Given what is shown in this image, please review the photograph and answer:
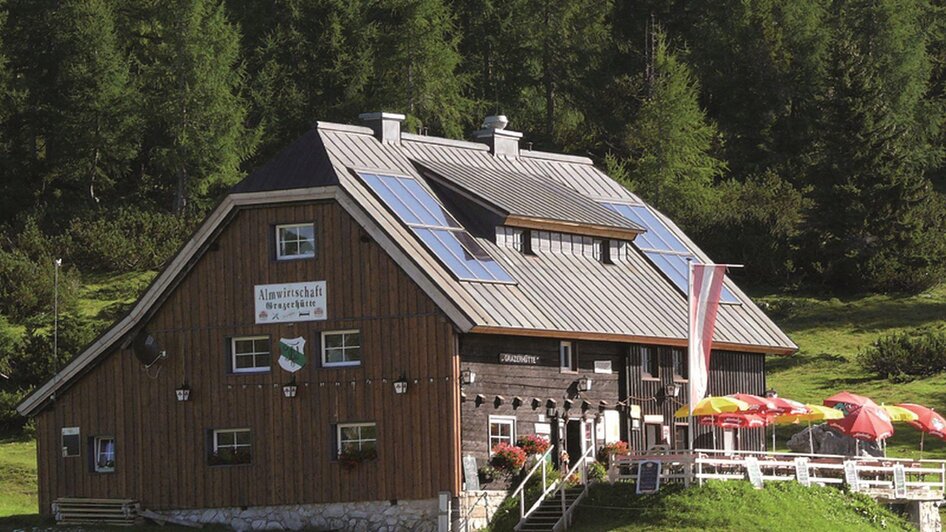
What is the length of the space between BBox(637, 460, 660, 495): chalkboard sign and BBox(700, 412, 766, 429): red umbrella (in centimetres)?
413

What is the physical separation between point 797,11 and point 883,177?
26.4m

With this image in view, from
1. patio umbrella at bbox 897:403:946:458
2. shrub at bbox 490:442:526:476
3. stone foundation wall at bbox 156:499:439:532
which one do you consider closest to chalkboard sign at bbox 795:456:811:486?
patio umbrella at bbox 897:403:946:458

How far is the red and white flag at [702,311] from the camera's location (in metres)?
41.1

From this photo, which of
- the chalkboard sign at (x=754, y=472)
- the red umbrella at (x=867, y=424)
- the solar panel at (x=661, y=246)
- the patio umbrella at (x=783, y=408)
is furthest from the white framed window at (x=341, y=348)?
the red umbrella at (x=867, y=424)

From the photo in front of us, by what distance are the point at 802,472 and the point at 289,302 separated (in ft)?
37.7

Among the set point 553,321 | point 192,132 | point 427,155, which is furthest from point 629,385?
point 192,132

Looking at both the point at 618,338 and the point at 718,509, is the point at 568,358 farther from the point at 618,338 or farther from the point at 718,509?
the point at 718,509

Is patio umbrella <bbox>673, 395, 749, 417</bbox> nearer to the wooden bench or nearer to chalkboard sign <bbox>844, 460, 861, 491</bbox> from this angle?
chalkboard sign <bbox>844, 460, 861, 491</bbox>

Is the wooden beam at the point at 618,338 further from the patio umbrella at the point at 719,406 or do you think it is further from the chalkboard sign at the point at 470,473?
the patio umbrella at the point at 719,406

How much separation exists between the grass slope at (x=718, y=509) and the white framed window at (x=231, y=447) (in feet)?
25.6

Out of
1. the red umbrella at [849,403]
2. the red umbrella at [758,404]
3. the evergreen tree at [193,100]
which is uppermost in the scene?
the evergreen tree at [193,100]

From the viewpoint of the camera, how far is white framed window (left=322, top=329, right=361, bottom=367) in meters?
42.4

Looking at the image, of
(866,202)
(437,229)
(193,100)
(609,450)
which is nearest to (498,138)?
(437,229)

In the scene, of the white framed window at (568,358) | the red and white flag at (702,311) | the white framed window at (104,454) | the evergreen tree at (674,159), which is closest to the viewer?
the red and white flag at (702,311)
